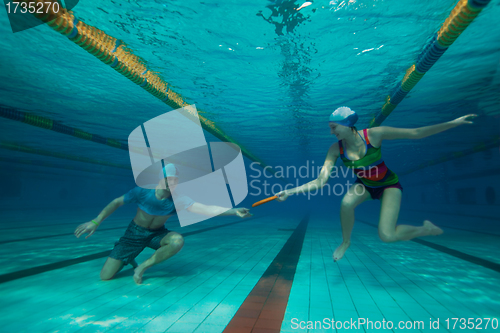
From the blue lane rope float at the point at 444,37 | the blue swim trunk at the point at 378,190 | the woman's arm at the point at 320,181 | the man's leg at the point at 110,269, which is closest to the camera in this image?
the woman's arm at the point at 320,181

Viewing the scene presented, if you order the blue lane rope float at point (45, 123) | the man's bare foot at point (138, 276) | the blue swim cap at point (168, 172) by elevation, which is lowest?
the man's bare foot at point (138, 276)

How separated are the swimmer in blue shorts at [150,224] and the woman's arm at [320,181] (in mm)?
1066

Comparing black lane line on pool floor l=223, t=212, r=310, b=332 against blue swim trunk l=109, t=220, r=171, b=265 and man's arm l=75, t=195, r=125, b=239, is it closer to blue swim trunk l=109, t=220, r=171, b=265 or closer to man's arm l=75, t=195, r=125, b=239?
blue swim trunk l=109, t=220, r=171, b=265

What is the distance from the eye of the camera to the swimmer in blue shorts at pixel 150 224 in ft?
12.1

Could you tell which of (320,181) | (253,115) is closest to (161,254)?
(320,181)

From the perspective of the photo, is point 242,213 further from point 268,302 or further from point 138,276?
point 138,276

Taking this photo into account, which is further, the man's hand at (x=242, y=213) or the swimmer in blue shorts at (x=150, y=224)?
the swimmer in blue shorts at (x=150, y=224)

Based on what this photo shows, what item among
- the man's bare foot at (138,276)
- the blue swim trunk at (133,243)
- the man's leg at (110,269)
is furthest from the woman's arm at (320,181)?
the man's leg at (110,269)

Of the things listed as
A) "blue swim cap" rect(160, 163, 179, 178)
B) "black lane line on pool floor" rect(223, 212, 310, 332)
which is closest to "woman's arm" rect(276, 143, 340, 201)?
"black lane line on pool floor" rect(223, 212, 310, 332)

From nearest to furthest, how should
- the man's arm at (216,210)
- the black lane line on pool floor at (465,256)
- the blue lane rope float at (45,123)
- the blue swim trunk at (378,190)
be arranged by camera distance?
1. the man's arm at (216,210)
2. the blue swim trunk at (378,190)
3. the black lane line on pool floor at (465,256)
4. the blue lane rope float at (45,123)

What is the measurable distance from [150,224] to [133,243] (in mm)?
364

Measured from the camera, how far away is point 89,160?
59.8 ft

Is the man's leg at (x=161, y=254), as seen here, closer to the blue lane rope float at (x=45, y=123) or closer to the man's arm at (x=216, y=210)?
the man's arm at (x=216, y=210)

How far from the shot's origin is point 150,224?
12.7ft
